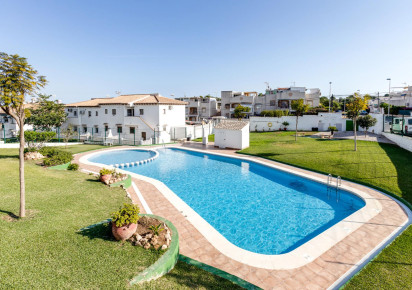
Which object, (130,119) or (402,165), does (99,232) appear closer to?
(402,165)

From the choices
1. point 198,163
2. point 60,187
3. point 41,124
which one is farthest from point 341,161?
point 41,124

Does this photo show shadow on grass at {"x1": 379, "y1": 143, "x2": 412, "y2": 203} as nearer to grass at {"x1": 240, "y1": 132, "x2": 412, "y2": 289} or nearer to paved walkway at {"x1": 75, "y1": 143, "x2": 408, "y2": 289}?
grass at {"x1": 240, "y1": 132, "x2": 412, "y2": 289}

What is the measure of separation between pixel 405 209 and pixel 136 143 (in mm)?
27043

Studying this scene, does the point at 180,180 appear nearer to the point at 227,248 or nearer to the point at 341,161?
the point at 227,248

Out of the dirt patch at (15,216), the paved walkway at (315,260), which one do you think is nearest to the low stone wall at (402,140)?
the paved walkway at (315,260)

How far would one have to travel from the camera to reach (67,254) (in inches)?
229

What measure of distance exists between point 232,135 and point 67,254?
72.6ft

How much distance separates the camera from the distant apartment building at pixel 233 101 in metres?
62.1

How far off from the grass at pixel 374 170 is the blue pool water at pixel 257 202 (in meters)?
2.35

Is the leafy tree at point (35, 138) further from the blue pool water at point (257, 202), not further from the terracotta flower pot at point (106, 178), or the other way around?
the terracotta flower pot at point (106, 178)

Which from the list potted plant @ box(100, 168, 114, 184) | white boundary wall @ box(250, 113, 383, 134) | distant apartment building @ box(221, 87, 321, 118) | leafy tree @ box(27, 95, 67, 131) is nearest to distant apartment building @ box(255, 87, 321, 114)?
distant apartment building @ box(221, 87, 321, 118)

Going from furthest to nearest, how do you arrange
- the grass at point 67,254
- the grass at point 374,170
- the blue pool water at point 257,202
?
1. the blue pool water at point 257,202
2. the grass at point 374,170
3. the grass at point 67,254

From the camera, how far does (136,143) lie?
100ft

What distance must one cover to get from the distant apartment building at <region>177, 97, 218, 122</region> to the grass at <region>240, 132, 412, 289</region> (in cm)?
4218
